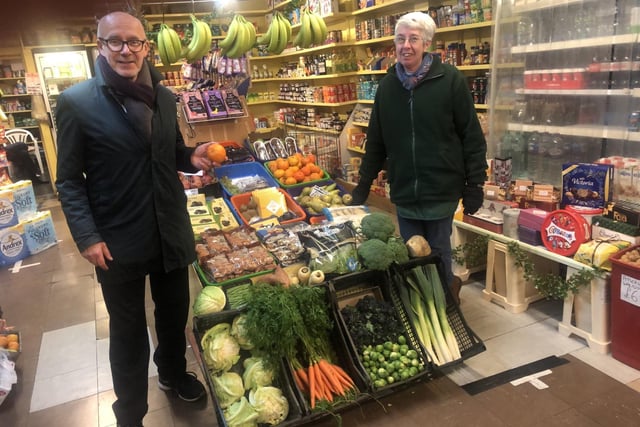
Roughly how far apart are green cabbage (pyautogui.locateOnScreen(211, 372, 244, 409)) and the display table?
1.89 m

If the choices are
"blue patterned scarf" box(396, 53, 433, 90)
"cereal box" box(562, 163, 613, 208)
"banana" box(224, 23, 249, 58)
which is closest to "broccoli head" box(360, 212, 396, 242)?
"blue patterned scarf" box(396, 53, 433, 90)

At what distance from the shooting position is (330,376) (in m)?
2.14

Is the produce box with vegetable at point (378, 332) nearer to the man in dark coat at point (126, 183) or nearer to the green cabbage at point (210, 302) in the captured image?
the green cabbage at point (210, 302)

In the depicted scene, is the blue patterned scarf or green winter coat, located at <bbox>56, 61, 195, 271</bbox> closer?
green winter coat, located at <bbox>56, 61, 195, 271</bbox>

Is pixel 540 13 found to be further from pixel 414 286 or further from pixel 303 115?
pixel 303 115

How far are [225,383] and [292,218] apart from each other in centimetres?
178

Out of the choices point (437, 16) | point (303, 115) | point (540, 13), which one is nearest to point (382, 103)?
point (540, 13)

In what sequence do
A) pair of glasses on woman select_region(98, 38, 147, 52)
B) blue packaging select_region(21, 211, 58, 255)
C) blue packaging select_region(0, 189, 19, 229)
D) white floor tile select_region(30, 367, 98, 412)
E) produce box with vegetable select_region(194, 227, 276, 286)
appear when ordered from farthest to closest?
blue packaging select_region(21, 211, 58, 255) → blue packaging select_region(0, 189, 19, 229) → produce box with vegetable select_region(194, 227, 276, 286) → white floor tile select_region(30, 367, 98, 412) → pair of glasses on woman select_region(98, 38, 147, 52)

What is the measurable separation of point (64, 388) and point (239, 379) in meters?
1.26

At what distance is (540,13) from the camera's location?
323 cm

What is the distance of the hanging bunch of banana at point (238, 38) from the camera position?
4543 millimetres

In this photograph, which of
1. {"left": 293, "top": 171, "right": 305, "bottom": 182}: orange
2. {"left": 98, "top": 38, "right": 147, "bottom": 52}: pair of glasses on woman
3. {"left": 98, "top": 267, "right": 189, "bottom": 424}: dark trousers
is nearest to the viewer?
{"left": 98, "top": 38, "right": 147, "bottom": 52}: pair of glasses on woman

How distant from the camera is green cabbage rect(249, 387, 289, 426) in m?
1.98

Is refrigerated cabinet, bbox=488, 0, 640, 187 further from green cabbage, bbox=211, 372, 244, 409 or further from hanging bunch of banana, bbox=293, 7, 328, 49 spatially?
green cabbage, bbox=211, 372, 244, 409
